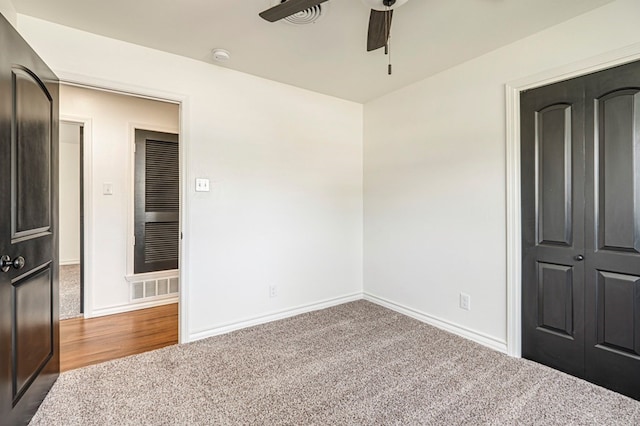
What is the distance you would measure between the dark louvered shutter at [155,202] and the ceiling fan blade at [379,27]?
265cm

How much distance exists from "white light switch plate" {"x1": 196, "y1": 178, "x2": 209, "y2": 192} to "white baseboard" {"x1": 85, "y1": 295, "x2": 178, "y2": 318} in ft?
5.99

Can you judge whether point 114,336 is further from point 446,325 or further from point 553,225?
point 553,225

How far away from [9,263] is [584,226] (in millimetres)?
3182

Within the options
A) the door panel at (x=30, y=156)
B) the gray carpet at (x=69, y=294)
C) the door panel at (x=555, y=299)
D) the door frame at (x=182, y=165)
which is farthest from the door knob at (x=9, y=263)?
the door panel at (x=555, y=299)

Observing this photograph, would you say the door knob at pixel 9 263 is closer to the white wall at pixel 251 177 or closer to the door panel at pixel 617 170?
the white wall at pixel 251 177

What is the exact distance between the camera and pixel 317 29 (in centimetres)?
216

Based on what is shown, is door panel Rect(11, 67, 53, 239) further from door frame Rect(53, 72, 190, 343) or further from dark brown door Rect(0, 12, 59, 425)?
door frame Rect(53, 72, 190, 343)

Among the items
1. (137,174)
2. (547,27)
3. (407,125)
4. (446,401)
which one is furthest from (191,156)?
(547,27)

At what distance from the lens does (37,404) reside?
5.74ft

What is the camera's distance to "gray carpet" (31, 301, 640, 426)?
5.57 feet

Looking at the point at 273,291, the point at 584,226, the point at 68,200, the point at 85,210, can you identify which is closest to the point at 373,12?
the point at 584,226

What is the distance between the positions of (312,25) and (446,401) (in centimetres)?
247

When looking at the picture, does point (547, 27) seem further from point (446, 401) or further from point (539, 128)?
point (446, 401)

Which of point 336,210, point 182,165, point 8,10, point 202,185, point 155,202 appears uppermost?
point 8,10
